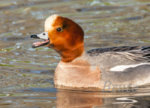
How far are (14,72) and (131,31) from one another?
3.63 meters

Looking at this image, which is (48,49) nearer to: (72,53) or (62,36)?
(72,53)

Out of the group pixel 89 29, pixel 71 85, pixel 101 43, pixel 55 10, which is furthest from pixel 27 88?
pixel 55 10

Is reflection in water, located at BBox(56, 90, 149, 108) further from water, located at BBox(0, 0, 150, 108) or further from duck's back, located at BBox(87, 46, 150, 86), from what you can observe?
duck's back, located at BBox(87, 46, 150, 86)

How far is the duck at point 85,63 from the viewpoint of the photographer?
8.02 meters

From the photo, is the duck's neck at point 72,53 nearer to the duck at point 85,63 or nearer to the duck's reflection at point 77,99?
the duck at point 85,63

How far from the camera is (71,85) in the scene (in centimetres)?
823

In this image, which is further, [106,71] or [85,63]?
[85,63]

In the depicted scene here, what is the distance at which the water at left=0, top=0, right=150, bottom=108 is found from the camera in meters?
7.53

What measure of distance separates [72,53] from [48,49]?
2.54 meters

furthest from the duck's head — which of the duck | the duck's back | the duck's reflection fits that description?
the duck's reflection

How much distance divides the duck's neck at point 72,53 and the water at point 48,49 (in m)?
0.58

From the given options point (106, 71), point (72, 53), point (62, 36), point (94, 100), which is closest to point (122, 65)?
point (106, 71)

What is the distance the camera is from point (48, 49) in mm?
10711

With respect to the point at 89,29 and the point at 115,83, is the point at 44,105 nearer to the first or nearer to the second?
the point at 115,83
